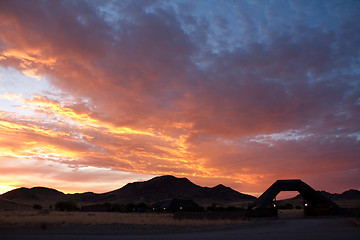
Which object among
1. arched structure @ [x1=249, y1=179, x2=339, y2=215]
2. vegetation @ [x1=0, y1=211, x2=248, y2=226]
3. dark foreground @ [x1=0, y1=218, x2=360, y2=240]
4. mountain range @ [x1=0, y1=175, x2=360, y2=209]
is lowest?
dark foreground @ [x1=0, y1=218, x2=360, y2=240]

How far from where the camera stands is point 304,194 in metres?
41.5

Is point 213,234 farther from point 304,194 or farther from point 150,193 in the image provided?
point 150,193

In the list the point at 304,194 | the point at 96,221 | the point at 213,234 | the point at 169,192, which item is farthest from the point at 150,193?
the point at 213,234

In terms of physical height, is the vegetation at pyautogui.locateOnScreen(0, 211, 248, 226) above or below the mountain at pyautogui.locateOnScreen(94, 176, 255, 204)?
below

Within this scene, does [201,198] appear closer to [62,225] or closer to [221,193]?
[221,193]

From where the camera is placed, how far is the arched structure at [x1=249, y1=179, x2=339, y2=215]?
38625 millimetres

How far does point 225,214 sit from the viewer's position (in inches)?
1452

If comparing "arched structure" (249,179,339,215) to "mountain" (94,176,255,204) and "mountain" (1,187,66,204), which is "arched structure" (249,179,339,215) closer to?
"mountain" (94,176,255,204)

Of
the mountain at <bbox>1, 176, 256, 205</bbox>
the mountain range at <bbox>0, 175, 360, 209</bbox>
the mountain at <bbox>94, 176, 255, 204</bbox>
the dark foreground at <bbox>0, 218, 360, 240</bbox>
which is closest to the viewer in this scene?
the dark foreground at <bbox>0, 218, 360, 240</bbox>

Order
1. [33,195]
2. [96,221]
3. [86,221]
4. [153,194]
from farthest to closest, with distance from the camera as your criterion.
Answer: [33,195] → [153,194] → [96,221] → [86,221]

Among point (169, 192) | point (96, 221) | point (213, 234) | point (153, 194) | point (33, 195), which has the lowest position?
point (213, 234)

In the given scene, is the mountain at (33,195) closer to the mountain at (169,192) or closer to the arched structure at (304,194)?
the mountain at (169,192)

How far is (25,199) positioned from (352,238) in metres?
162

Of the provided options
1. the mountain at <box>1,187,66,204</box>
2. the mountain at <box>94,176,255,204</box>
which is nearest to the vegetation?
the mountain at <box>94,176,255,204</box>
